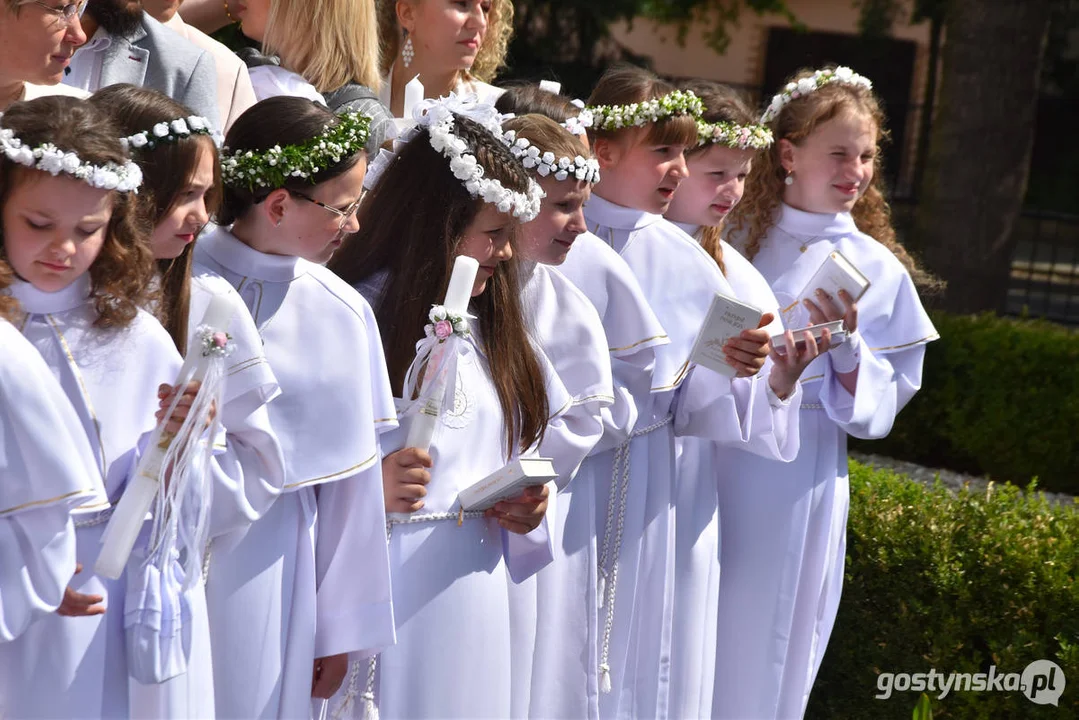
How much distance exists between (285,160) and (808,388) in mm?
2500

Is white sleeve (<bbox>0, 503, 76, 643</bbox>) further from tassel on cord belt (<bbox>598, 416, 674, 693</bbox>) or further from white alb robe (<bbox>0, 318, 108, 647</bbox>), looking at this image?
tassel on cord belt (<bbox>598, 416, 674, 693</bbox>)

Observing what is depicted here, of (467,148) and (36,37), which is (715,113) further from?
(36,37)

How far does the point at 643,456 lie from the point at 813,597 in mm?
976

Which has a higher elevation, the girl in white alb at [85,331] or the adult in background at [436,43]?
the adult in background at [436,43]

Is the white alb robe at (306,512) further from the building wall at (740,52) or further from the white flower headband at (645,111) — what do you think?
the building wall at (740,52)

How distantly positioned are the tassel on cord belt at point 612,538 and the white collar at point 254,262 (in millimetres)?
1528

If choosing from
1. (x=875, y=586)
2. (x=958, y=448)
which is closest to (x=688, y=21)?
(x=958, y=448)

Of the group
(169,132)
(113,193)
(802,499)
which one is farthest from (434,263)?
(802,499)

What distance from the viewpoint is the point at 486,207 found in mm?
3736

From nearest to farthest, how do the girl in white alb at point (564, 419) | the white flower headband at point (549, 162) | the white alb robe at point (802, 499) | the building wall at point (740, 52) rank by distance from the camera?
the white flower headband at point (549, 162) → the girl in white alb at point (564, 419) → the white alb robe at point (802, 499) → the building wall at point (740, 52)

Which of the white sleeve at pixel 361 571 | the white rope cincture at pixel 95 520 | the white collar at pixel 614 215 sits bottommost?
the white sleeve at pixel 361 571

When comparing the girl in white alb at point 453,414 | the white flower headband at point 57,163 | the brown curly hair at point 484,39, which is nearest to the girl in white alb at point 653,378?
the girl in white alb at point 453,414

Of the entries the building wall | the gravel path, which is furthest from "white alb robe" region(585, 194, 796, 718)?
the building wall

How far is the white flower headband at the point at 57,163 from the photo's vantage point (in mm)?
2803
